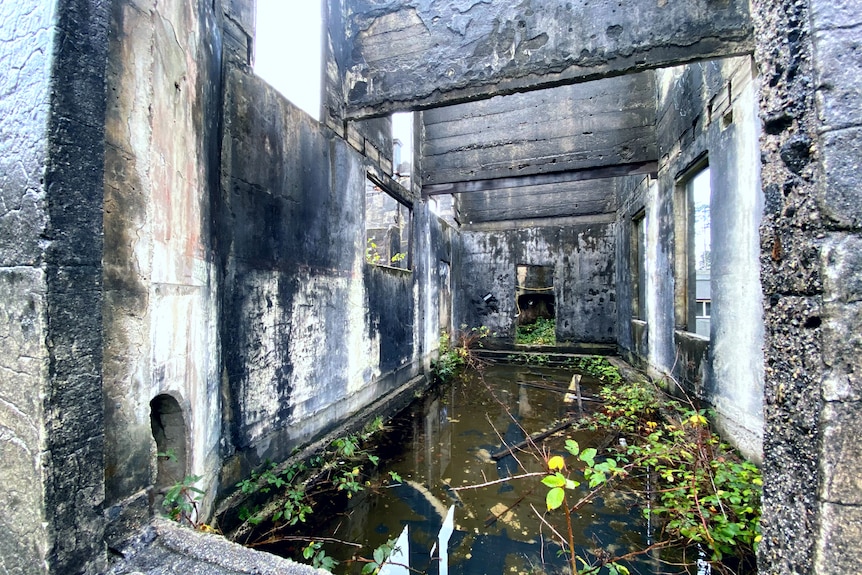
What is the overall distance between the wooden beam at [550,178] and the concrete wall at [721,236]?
0.35m

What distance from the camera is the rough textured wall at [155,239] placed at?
1.62 meters

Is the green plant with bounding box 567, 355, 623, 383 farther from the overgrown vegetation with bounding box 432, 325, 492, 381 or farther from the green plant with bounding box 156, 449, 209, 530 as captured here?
the green plant with bounding box 156, 449, 209, 530

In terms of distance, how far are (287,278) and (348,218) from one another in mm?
1444

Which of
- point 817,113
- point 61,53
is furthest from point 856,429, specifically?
point 61,53

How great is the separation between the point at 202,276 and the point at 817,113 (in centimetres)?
289

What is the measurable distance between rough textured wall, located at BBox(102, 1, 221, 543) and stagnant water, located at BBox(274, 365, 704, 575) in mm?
1300

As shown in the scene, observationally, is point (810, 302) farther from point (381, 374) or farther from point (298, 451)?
point (381, 374)

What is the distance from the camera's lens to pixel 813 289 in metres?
1.03

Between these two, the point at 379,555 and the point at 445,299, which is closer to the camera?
the point at 379,555

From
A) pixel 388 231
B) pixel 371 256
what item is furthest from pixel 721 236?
pixel 388 231

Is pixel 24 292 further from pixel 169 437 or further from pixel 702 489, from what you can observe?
pixel 702 489

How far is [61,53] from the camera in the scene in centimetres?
132

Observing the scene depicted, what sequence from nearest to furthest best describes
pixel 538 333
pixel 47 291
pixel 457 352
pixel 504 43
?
pixel 47 291 → pixel 504 43 → pixel 457 352 → pixel 538 333

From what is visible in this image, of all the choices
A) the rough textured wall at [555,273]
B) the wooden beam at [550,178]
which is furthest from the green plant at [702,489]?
the rough textured wall at [555,273]
